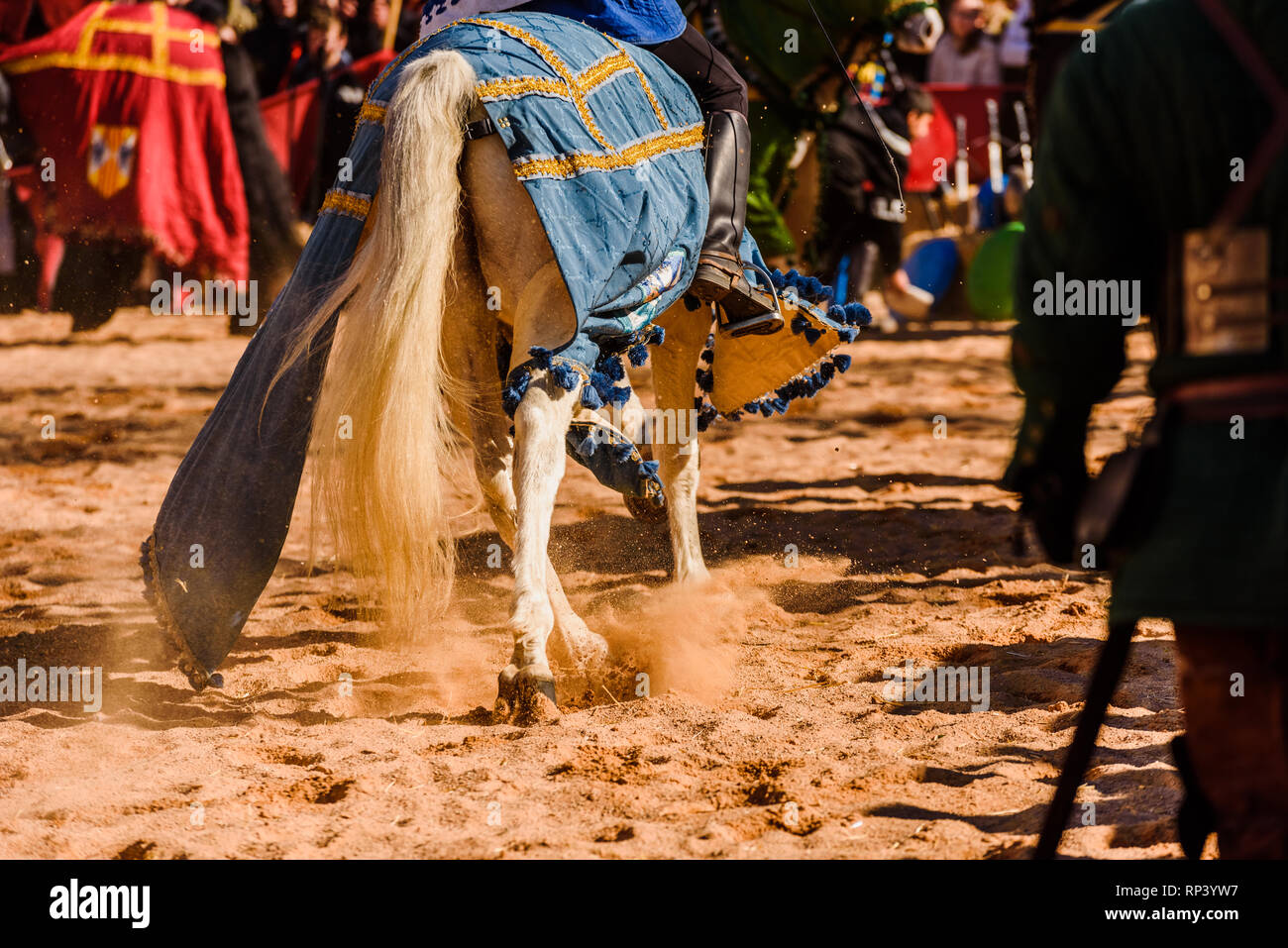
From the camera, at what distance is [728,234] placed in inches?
148

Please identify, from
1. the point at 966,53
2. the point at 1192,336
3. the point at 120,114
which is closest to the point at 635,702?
the point at 1192,336

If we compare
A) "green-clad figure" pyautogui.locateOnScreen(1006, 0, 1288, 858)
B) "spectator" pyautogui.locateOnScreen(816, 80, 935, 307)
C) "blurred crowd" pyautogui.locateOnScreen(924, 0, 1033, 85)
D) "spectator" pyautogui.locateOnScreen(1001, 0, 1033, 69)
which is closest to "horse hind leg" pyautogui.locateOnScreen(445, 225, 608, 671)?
"green-clad figure" pyautogui.locateOnScreen(1006, 0, 1288, 858)

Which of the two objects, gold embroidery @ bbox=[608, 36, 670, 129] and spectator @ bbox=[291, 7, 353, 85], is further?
spectator @ bbox=[291, 7, 353, 85]

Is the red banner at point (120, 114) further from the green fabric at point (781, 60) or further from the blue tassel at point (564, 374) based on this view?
the blue tassel at point (564, 374)

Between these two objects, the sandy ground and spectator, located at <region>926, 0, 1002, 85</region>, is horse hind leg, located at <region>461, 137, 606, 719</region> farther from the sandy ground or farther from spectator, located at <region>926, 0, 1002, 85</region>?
spectator, located at <region>926, 0, 1002, 85</region>

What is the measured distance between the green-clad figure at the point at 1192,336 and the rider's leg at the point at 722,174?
2.15 metres

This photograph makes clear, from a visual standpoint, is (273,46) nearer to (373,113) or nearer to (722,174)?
(722,174)

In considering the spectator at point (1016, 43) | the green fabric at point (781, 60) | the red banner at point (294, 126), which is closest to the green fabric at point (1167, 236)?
the green fabric at point (781, 60)

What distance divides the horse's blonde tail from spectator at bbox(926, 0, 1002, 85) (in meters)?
8.79

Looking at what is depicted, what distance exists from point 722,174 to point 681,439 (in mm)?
959

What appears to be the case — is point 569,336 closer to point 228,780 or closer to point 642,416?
point 642,416

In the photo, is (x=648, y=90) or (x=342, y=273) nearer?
(x=342, y=273)

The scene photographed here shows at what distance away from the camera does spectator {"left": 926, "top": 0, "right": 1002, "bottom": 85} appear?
10766mm

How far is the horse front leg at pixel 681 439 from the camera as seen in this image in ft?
14.1
